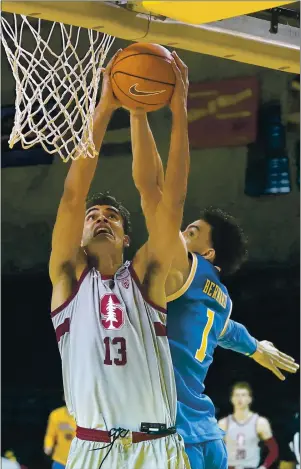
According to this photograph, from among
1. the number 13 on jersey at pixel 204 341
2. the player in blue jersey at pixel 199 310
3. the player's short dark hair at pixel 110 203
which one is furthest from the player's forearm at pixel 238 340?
the player's short dark hair at pixel 110 203

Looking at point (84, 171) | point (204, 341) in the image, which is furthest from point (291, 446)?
point (84, 171)

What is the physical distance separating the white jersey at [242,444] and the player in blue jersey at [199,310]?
0.15 metres

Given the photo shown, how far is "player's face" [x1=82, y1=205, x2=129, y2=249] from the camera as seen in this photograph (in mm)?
4172

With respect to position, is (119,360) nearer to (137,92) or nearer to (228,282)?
(228,282)

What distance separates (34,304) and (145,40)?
165 cm

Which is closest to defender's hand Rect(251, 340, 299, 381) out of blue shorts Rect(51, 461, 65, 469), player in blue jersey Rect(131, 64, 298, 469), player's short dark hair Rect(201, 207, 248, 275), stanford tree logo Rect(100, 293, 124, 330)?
player in blue jersey Rect(131, 64, 298, 469)

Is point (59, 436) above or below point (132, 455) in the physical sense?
above

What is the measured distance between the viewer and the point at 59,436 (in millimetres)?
4578

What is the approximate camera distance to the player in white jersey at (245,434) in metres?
4.39

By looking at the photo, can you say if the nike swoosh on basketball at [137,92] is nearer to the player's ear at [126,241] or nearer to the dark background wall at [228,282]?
the dark background wall at [228,282]

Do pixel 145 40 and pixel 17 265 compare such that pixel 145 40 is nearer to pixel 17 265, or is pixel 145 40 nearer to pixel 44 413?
pixel 17 265

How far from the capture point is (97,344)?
4.03m

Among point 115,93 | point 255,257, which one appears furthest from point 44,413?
point 115,93

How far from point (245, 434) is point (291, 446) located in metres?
0.22
